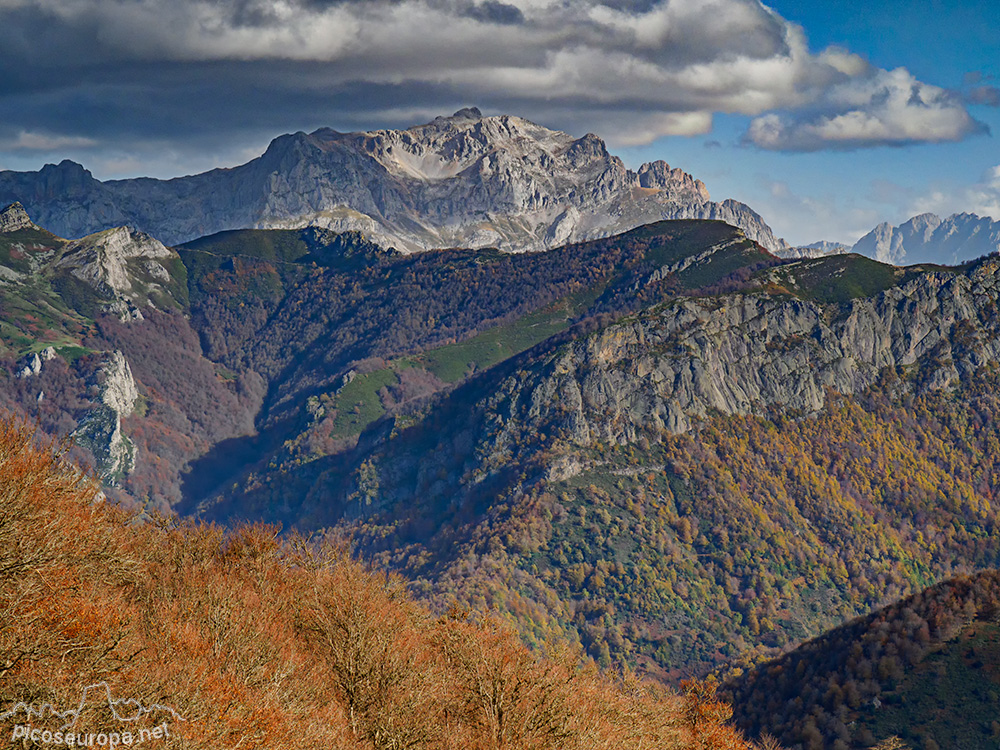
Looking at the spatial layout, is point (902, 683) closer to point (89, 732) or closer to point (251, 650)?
point (251, 650)

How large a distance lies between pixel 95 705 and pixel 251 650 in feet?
70.5

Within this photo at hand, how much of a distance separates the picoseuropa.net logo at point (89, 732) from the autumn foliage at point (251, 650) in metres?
0.46

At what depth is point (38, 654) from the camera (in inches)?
1644

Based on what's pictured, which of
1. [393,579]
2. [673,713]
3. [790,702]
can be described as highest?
[393,579]

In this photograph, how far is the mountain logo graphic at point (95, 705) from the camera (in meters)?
38.2

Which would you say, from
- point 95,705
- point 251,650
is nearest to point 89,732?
point 95,705

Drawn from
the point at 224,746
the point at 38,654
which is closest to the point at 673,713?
the point at 224,746

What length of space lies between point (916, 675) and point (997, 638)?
1551 cm

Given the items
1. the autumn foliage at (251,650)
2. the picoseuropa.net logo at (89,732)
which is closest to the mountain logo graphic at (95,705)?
the picoseuropa.net logo at (89,732)

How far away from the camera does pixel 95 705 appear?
40281mm

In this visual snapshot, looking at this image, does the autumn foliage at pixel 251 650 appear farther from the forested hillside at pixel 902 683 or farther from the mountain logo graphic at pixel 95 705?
the forested hillside at pixel 902 683

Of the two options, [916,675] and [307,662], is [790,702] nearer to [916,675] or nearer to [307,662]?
[916,675]

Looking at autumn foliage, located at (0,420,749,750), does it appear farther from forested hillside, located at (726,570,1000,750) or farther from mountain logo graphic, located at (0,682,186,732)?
forested hillside, located at (726,570,1000,750)

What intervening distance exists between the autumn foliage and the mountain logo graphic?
0.42 meters
